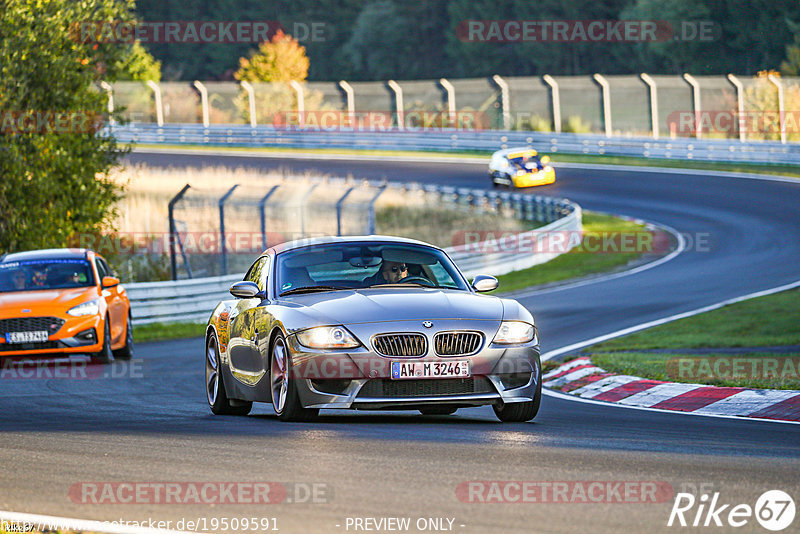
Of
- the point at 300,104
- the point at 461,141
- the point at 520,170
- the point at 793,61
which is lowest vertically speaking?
the point at 520,170

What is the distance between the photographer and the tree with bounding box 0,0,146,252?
81.6ft

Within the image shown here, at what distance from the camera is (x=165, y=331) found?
886 inches

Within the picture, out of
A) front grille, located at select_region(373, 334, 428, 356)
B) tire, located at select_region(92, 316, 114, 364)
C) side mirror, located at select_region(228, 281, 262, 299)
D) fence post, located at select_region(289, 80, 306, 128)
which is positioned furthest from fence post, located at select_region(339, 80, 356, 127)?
front grille, located at select_region(373, 334, 428, 356)

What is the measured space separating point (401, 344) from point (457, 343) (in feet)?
1.34

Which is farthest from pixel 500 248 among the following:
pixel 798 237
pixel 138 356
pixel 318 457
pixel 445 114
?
pixel 445 114

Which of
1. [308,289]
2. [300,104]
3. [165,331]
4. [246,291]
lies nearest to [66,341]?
[165,331]

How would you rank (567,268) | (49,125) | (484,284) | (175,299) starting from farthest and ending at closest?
(567,268)
(49,125)
(175,299)
(484,284)

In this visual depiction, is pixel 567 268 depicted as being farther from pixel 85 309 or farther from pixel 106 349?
pixel 85 309

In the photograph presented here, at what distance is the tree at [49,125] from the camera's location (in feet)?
81.6

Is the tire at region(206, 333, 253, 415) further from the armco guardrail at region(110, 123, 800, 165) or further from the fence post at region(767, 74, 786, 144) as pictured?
the fence post at region(767, 74, 786, 144)

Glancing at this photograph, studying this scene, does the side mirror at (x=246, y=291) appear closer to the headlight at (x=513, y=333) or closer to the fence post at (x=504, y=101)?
the headlight at (x=513, y=333)

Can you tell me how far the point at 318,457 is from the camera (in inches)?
307

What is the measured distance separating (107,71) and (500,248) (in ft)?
31.1

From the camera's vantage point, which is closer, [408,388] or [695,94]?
[408,388]
